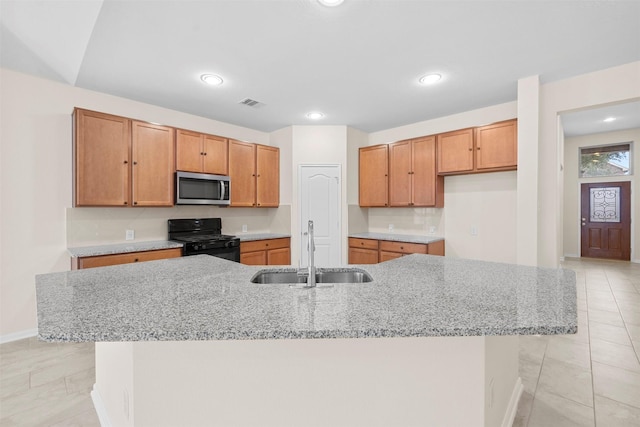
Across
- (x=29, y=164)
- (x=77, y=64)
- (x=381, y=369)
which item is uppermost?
(x=77, y=64)

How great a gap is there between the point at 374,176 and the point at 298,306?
3.89m

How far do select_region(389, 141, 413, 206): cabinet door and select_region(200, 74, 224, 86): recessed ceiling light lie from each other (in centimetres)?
267

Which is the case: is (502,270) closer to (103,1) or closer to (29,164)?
(103,1)

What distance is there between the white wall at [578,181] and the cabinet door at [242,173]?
7.16 meters

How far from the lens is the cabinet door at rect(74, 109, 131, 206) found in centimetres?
302

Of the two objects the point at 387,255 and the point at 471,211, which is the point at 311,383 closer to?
the point at 387,255

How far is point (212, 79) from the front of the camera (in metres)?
3.07

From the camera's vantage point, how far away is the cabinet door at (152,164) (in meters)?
3.39

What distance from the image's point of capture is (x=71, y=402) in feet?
6.47

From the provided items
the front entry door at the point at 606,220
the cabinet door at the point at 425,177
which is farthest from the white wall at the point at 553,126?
the front entry door at the point at 606,220

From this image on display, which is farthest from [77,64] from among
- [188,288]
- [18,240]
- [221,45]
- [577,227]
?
[577,227]

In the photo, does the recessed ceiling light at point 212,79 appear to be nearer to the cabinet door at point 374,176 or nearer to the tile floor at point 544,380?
the cabinet door at point 374,176

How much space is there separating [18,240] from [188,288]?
2.76 m

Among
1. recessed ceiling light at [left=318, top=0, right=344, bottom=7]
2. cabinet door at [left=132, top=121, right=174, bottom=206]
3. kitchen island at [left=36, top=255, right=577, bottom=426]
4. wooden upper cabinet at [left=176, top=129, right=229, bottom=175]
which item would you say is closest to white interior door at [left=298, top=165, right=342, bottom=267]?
wooden upper cabinet at [left=176, top=129, right=229, bottom=175]
